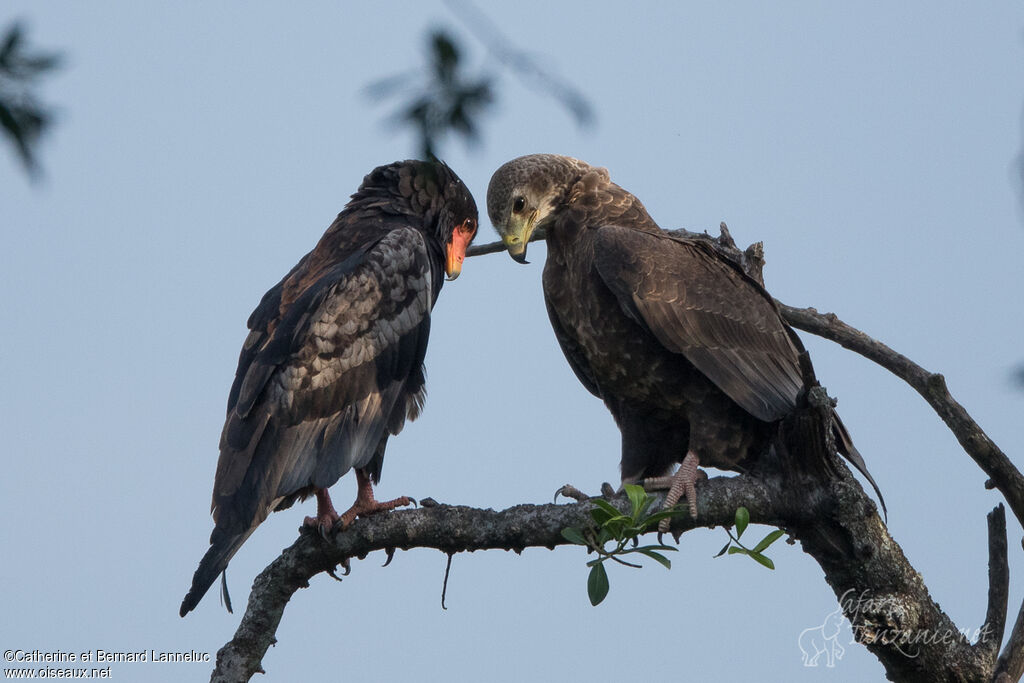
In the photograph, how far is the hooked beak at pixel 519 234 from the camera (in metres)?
5.65

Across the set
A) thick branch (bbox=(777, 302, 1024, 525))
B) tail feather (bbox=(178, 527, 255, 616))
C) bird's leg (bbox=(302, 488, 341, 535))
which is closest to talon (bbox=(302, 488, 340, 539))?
bird's leg (bbox=(302, 488, 341, 535))

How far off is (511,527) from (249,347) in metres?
1.63

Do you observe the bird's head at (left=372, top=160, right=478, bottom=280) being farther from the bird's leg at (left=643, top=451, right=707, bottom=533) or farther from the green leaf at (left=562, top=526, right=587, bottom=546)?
the green leaf at (left=562, top=526, right=587, bottom=546)

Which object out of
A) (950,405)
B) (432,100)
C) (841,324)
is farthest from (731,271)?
(432,100)

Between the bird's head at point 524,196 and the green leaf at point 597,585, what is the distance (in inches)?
82.3

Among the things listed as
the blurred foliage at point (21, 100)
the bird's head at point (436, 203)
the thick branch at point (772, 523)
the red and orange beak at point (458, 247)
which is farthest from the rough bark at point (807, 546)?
the blurred foliage at point (21, 100)

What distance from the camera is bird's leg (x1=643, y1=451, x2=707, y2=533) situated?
4691mm

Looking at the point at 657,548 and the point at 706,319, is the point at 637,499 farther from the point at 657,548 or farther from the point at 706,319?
the point at 706,319

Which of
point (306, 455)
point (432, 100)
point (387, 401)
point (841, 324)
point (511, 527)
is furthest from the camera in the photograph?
point (841, 324)

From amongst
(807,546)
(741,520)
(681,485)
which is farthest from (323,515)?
(807,546)

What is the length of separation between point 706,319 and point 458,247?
1.60 meters

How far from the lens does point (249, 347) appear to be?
529cm

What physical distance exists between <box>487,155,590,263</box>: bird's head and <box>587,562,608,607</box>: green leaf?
2.09 meters

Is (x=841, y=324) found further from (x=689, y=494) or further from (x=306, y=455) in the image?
(x=306, y=455)
